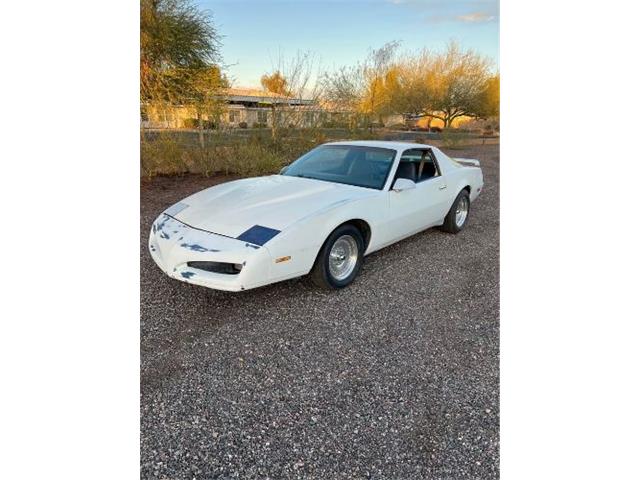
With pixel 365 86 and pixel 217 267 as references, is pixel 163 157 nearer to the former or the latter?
pixel 217 267

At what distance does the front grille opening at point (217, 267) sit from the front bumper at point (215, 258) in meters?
0.02

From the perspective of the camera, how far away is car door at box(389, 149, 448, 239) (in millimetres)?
2877

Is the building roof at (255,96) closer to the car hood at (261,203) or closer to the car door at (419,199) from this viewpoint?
the car hood at (261,203)

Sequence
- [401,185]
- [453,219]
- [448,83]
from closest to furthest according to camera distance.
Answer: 1. [401,185]
2. [448,83]
3. [453,219]

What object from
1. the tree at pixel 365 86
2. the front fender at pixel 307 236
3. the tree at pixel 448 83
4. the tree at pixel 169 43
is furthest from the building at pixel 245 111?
the tree at pixel 448 83

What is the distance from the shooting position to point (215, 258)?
199 centimetres

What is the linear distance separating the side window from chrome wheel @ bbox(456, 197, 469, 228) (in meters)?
0.58

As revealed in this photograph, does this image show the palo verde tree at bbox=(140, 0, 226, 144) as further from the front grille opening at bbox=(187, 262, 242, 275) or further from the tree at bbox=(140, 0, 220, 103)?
the front grille opening at bbox=(187, 262, 242, 275)

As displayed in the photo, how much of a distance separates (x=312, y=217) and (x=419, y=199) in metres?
1.23

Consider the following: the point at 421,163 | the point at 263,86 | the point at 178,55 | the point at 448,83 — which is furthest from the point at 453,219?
the point at 178,55

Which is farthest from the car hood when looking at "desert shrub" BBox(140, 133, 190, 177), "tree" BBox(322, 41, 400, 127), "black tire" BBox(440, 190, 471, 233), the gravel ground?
"tree" BBox(322, 41, 400, 127)
